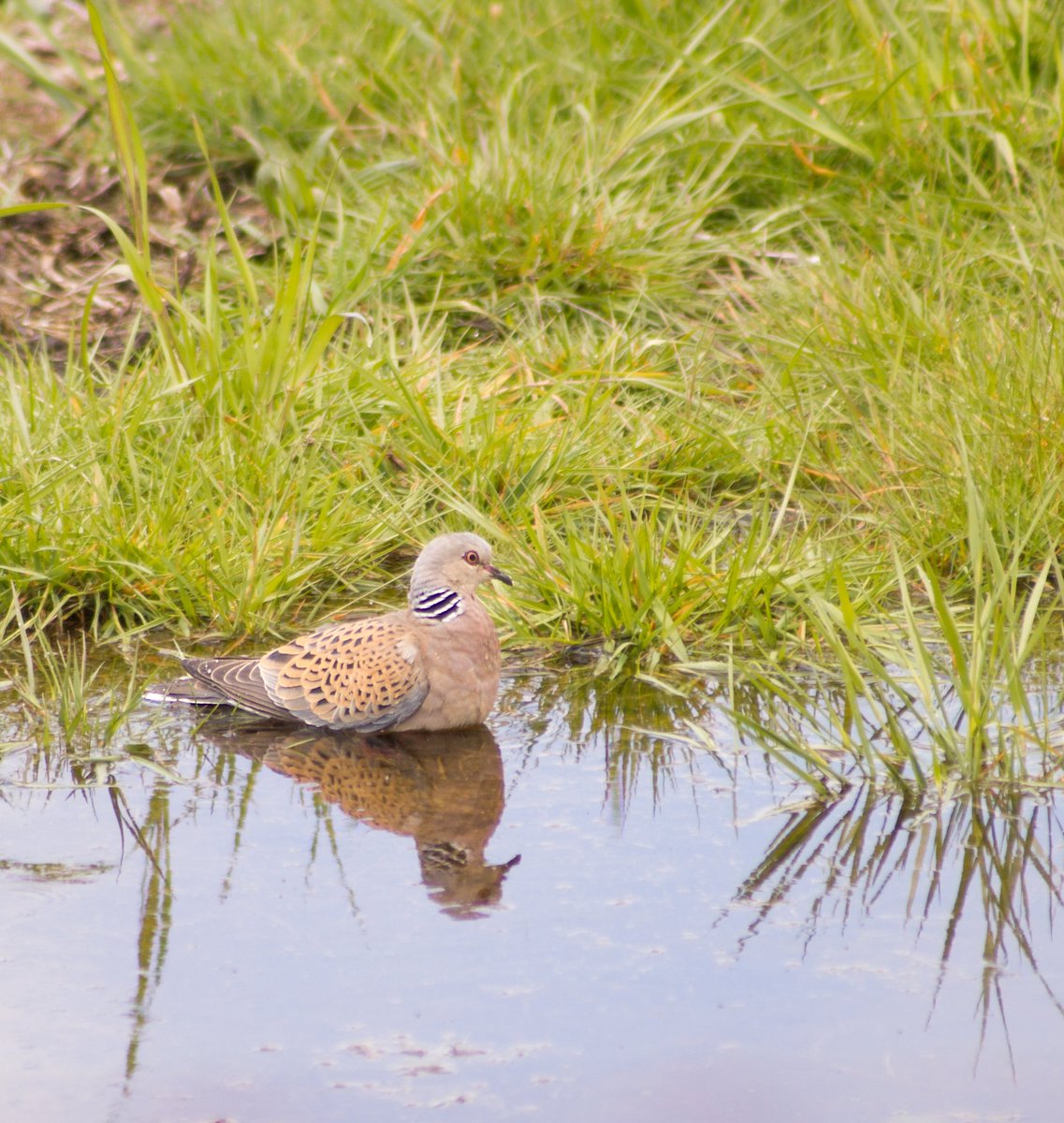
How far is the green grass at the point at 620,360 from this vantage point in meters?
4.81

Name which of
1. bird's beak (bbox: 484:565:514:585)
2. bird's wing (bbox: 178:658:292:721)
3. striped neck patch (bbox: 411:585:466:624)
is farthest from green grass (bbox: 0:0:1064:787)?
bird's wing (bbox: 178:658:292:721)

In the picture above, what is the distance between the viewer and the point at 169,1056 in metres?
2.92

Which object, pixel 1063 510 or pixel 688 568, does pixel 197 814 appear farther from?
pixel 1063 510

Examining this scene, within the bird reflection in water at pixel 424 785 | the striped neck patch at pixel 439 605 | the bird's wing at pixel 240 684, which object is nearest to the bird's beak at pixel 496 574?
the striped neck patch at pixel 439 605

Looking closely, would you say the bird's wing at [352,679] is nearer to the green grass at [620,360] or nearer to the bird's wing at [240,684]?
the bird's wing at [240,684]

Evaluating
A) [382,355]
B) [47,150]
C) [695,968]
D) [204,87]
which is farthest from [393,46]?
[695,968]

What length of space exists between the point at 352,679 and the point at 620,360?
236cm

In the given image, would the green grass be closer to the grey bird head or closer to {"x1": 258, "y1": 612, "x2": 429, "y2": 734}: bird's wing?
the grey bird head

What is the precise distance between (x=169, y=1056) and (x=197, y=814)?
98 centimetres

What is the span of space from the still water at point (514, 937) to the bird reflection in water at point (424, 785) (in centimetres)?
1

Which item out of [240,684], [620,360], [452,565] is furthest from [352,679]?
[620,360]

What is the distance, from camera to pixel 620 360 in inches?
246

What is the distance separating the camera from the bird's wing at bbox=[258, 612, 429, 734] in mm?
4285

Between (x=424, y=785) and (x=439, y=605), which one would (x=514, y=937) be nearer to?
(x=424, y=785)
